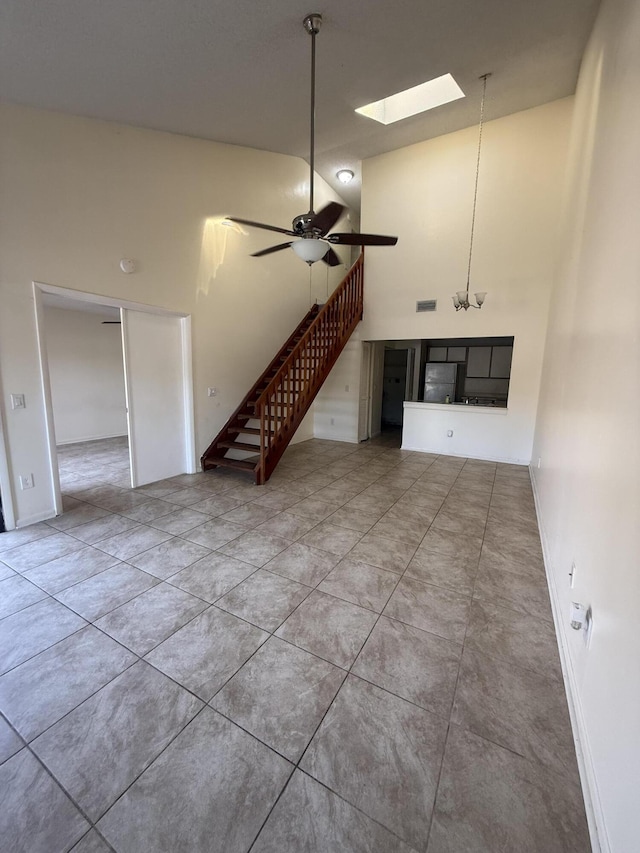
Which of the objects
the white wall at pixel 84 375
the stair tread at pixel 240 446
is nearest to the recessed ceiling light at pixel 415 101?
the stair tread at pixel 240 446

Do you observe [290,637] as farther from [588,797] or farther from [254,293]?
[254,293]

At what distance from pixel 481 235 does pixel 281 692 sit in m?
6.20

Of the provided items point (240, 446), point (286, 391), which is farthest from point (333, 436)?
point (240, 446)

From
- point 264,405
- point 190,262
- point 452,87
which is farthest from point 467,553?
point 452,87

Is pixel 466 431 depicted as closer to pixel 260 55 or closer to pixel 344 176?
pixel 260 55

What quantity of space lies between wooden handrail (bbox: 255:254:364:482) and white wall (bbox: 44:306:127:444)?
Answer: 3.92 m

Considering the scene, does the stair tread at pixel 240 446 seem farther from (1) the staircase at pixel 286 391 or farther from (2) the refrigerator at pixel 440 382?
(2) the refrigerator at pixel 440 382

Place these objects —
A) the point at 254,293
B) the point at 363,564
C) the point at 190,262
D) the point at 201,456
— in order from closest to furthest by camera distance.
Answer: the point at 363,564 → the point at 190,262 → the point at 201,456 → the point at 254,293

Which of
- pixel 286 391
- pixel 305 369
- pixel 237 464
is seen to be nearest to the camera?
pixel 237 464

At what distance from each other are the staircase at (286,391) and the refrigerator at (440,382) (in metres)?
2.04

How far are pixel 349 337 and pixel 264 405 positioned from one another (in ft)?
9.52

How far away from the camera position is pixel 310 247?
2.97 m

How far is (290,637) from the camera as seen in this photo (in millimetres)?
1918

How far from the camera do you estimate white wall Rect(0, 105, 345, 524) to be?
2.97 meters
